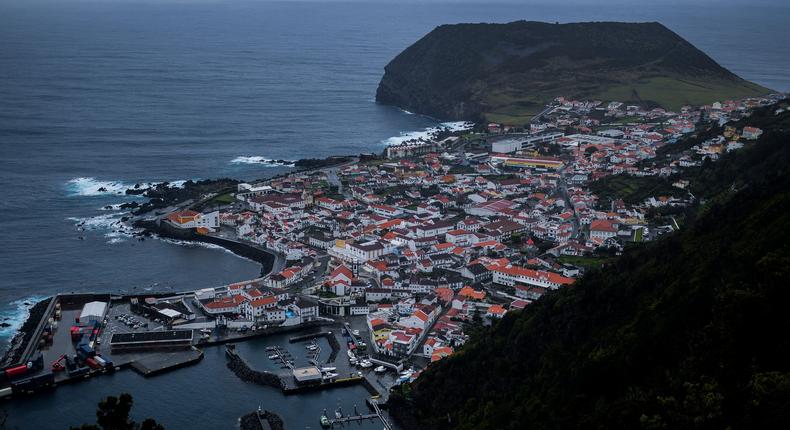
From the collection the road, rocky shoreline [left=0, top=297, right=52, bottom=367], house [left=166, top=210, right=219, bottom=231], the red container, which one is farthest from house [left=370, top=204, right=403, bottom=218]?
the red container

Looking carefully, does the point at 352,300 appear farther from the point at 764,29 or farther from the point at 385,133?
the point at 764,29

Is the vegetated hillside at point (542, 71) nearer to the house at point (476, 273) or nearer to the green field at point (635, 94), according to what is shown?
the green field at point (635, 94)

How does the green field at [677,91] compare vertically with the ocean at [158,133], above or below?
above

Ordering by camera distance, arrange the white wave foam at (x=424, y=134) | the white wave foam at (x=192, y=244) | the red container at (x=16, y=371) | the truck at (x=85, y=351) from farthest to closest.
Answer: the white wave foam at (x=424, y=134), the white wave foam at (x=192, y=244), the truck at (x=85, y=351), the red container at (x=16, y=371)

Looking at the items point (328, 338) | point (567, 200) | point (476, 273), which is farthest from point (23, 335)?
point (567, 200)

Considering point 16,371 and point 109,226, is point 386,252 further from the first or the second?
point 16,371

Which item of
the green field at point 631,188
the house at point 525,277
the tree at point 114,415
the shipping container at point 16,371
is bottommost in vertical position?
the shipping container at point 16,371

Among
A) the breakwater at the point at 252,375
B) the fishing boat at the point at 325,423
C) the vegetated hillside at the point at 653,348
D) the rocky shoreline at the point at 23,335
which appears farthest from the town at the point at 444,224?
the rocky shoreline at the point at 23,335
